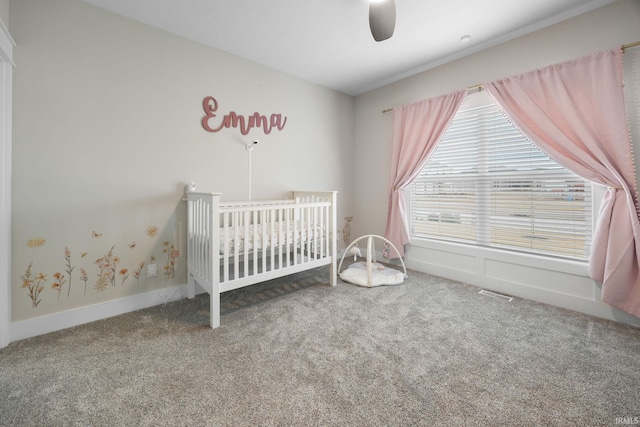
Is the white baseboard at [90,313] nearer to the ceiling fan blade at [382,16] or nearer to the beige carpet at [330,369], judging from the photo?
the beige carpet at [330,369]

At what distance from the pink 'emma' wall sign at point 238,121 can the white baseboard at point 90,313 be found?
1.49m

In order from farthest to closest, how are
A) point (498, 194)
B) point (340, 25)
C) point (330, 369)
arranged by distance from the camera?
point (498, 194) < point (340, 25) < point (330, 369)

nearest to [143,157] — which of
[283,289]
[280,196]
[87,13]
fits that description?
[87,13]

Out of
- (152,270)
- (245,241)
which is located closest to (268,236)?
(245,241)

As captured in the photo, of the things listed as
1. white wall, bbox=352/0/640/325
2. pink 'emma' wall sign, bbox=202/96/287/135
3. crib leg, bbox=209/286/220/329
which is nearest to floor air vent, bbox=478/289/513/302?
white wall, bbox=352/0/640/325

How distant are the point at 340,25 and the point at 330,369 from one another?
247 cm

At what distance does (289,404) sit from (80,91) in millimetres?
2400

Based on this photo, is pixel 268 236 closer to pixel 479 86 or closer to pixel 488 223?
pixel 488 223

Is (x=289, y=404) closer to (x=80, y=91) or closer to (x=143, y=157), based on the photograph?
(x=143, y=157)

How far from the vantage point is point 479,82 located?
256 cm

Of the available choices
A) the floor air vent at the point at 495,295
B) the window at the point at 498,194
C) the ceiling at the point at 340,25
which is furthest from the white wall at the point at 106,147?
the floor air vent at the point at 495,295

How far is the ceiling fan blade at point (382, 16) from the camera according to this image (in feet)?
5.00

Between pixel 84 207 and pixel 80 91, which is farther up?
pixel 80 91

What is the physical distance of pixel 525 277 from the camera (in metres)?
2.33
